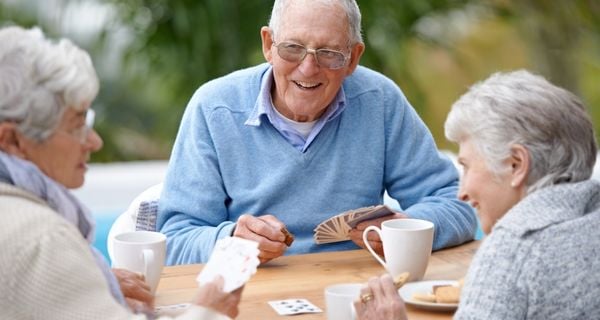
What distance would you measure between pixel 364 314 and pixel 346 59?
0.96m

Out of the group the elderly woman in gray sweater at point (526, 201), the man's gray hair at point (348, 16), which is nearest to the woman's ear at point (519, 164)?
the elderly woman in gray sweater at point (526, 201)

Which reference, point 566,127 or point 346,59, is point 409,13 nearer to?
point 346,59

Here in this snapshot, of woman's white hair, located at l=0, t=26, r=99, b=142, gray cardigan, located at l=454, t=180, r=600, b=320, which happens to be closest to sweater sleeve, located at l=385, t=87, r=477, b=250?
gray cardigan, located at l=454, t=180, r=600, b=320

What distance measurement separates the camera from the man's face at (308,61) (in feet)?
9.39

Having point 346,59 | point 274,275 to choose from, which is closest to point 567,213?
point 274,275

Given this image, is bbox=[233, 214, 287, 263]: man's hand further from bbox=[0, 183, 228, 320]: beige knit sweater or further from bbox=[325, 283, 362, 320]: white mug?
bbox=[0, 183, 228, 320]: beige knit sweater

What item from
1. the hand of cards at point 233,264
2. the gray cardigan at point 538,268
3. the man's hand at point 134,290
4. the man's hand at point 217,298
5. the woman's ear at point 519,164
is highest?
the woman's ear at point 519,164

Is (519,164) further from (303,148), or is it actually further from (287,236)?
A: (303,148)

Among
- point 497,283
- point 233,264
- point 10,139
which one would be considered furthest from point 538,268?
point 10,139

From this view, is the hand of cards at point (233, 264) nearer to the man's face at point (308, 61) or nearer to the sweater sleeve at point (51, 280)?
the sweater sleeve at point (51, 280)

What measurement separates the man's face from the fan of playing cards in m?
0.37

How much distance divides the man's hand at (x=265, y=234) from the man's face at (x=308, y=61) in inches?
17.3

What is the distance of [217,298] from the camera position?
1.89 metres

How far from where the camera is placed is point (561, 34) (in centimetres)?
738
